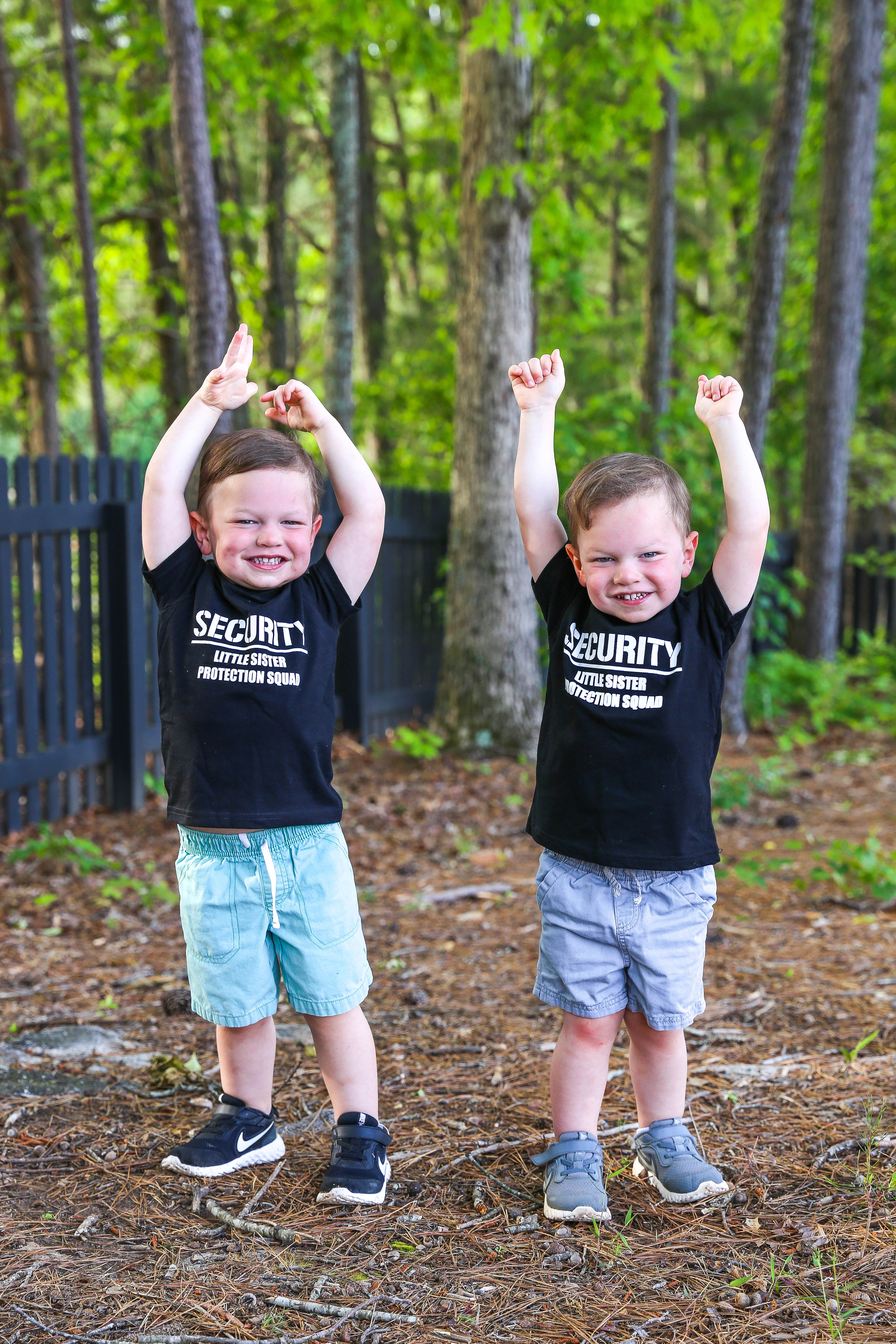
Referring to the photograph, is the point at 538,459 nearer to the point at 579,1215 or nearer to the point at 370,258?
the point at 579,1215

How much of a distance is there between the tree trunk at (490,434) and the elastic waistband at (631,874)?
4.54 metres

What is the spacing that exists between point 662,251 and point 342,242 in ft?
11.2

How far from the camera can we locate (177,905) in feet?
14.5

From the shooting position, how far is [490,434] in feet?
21.9

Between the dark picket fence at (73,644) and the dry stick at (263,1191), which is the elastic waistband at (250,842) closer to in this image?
the dry stick at (263,1191)

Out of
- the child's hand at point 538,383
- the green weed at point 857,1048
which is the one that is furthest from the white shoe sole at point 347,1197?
the child's hand at point 538,383

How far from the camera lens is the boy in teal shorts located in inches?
89.9

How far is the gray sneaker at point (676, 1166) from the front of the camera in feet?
7.43

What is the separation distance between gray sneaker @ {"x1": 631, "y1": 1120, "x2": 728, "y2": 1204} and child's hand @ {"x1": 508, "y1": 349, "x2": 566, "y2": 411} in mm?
1609

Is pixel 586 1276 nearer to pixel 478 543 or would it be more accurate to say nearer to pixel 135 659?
pixel 135 659

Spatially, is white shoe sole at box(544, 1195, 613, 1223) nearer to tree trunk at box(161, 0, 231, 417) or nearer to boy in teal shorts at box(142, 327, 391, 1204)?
boy in teal shorts at box(142, 327, 391, 1204)

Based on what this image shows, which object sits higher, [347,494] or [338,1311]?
[347,494]

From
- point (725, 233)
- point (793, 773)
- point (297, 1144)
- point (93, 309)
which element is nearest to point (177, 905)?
point (297, 1144)

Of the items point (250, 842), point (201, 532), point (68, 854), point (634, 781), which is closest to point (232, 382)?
point (201, 532)
